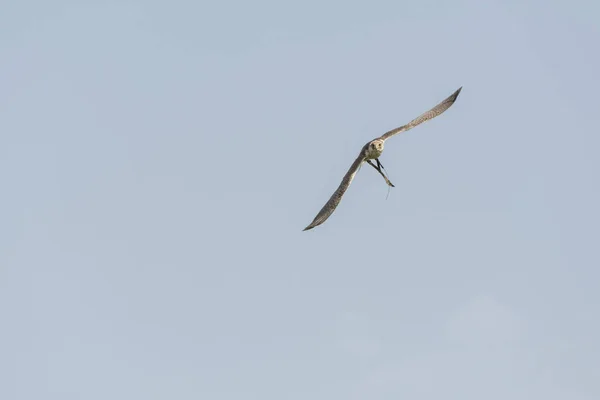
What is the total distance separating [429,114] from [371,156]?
712 centimetres

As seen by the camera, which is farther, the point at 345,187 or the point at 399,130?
the point at 399,130

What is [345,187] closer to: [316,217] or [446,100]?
[316,217]

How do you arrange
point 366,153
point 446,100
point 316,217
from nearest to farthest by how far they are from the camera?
point 316,217 < point 366,153 < point 446,100

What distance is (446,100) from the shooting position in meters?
72.4

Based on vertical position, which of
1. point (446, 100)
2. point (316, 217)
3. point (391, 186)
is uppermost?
point (446, 100)

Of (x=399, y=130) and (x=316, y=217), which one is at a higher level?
(x=399, y=130)

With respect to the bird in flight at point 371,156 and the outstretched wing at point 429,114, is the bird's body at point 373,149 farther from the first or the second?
the outstretched wing at point 429,114

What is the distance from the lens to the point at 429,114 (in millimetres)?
71188

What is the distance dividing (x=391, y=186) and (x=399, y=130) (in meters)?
3.17

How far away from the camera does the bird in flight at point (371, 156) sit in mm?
59031

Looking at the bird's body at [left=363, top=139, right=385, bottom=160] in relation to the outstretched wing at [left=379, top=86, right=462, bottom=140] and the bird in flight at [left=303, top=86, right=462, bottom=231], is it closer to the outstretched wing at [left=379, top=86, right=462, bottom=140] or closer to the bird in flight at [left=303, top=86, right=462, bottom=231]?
the bird in flight at [left=303, top=86, right=462, bottom=231]

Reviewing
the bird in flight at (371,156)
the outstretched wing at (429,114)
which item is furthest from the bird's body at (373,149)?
the outstretched wing at (429,114)

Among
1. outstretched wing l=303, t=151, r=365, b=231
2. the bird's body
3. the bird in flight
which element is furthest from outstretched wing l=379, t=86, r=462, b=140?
outstretched wing l=303, t=151, r=365, b=231

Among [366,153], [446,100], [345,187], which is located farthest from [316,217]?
[446,100]
